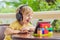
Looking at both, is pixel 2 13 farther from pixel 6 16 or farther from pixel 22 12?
pixel 22 12

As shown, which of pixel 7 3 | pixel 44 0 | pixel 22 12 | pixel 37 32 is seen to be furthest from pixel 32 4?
pixel 37 32

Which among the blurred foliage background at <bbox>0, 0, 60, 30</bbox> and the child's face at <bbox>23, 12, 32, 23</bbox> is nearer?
the child's face at <bbox>23, 12, 32, 23</bbox>

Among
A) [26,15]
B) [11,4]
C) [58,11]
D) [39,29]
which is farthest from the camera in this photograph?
[11,4]

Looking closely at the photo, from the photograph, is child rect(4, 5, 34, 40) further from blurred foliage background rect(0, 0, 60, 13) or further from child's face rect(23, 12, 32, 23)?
blurred foliage background rect(0, 0, 60, 13)

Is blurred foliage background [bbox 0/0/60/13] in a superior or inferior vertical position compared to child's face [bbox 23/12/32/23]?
superior

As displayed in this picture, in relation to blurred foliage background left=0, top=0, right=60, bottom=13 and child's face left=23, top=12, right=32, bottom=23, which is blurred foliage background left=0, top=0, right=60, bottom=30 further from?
child's face left=23, top=12, right=32, bottom=23

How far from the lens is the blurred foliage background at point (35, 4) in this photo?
12.8 ft

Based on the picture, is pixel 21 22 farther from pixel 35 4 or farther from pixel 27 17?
pixel 35 4

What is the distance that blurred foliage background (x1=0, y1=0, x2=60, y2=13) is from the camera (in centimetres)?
389

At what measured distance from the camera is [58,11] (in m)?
3.78

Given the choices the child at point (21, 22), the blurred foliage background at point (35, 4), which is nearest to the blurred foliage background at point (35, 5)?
the blurred foliage background at point (35, 4)

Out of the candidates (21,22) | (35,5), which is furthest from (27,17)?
(35,5)

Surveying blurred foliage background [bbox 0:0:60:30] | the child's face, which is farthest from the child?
blurred foliage background [bbox 0:0:60:30]

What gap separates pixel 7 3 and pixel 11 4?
104 millimetres
